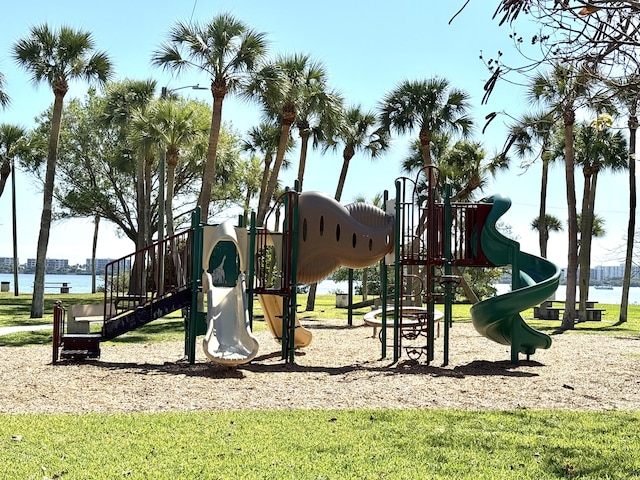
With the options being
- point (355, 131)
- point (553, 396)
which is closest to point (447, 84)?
point (355, 131)

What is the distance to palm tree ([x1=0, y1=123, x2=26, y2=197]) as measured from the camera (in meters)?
36.5

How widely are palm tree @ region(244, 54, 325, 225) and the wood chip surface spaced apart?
8798mm

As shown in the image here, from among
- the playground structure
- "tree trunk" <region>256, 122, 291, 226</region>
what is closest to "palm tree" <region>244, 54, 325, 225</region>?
"tree trunk" <region>256, 122, 291, 226</region>

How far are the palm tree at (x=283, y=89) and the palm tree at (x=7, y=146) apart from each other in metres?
16.6

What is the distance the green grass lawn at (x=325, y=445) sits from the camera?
5.58 metres

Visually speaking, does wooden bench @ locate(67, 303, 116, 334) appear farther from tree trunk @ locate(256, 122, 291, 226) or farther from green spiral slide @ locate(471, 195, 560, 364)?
tree trunk @ locate(256, 122, 291, 226)

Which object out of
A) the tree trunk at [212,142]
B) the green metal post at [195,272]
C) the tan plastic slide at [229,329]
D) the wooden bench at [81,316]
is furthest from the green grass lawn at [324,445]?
the tree trunk at [212,142]

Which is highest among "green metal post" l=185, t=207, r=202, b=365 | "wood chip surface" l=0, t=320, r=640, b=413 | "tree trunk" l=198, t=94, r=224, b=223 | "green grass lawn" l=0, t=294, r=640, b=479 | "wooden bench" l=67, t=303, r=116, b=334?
"tree trunk" l=198, t=94, r=224, b=223

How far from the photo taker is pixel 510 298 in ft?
41.3

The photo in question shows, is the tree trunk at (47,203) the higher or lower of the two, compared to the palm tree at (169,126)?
Answer: lower

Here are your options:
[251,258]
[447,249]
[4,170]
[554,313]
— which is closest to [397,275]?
[447,249]

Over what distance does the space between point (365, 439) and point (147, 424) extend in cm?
227

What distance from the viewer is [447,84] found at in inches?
1039

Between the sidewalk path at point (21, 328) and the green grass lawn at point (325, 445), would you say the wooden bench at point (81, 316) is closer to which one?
the sidewalk path at point (21, 328)
